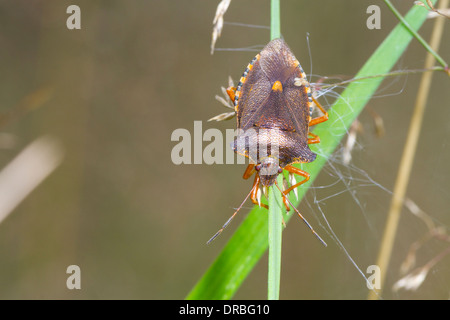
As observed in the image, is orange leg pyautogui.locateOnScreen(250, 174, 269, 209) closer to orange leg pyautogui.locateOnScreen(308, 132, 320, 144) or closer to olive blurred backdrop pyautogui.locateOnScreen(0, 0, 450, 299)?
orange leg pyautogui.locateOnScreen(308, 132, 320, 144)

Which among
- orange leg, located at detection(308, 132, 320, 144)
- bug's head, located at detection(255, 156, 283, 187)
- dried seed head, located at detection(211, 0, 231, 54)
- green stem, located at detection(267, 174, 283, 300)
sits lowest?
green stem, located at detection(267, 174, 283, 300)

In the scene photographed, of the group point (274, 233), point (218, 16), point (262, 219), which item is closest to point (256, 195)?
point (262, 219)

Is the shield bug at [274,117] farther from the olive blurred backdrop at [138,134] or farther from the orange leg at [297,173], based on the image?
the olive blurred backdrop at [138,134]

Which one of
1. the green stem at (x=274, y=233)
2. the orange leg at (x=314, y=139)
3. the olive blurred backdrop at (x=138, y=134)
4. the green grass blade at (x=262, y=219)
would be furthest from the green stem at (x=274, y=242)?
the olive blurred backdrop at (x=138, y=134)

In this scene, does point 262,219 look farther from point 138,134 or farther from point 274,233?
point 138,134

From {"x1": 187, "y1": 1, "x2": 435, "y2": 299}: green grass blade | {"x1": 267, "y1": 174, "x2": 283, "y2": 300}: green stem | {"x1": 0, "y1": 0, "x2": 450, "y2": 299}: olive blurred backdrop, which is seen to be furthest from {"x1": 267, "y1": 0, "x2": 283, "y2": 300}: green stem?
{"x1": 0, "y1": 0, "x2": 450, "y2": 299}: olive blurred backdrop

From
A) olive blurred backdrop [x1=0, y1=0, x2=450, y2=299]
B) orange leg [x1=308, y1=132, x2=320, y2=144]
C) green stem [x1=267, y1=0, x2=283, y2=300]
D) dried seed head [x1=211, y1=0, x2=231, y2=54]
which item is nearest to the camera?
green stem [x1=267, y1=0, x2=283, y2=300]
